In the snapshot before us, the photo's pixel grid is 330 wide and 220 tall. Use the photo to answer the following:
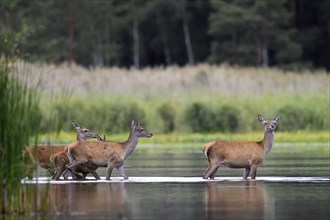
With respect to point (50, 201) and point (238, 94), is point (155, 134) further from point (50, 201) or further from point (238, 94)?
point (50, 201)

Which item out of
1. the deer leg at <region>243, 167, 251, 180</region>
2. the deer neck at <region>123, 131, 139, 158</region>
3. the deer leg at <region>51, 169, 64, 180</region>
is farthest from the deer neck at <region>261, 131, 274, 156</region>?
the deer leg at <region>51, 169, 64, 180</region>

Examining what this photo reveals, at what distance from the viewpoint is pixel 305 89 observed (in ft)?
138

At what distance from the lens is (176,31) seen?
8350 centimetres

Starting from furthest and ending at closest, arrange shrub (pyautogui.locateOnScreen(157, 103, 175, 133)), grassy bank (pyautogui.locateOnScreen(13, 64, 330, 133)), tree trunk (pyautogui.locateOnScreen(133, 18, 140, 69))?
tree trunk (pyautogui.locateOnScreen(133, 18, 140, 69))
shrub (pyautogui.locateOnScreen(157, 103, 175, 133))
grassy bank (pyautogui.locateOnScreen(13, 64, 330, 133))

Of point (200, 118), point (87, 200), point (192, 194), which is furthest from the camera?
point (200, 118)

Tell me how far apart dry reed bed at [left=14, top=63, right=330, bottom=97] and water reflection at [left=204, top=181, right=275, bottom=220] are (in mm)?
21371

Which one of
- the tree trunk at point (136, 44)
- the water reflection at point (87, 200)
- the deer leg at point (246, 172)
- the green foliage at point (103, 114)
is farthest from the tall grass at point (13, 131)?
the tree trunk at point (136, 44)

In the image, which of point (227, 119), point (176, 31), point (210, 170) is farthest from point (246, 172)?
point (176, 31)

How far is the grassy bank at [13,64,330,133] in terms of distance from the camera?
38.4 meters

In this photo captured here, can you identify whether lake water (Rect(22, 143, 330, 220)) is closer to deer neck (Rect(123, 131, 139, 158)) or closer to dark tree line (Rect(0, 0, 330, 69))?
deer neck (Rect(123, 131, 139, 158))

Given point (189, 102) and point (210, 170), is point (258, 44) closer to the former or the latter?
point (189, 102)

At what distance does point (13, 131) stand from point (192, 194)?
153 inches

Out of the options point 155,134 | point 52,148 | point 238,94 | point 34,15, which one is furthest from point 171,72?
point 34,15

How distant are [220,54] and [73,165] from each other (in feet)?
176
